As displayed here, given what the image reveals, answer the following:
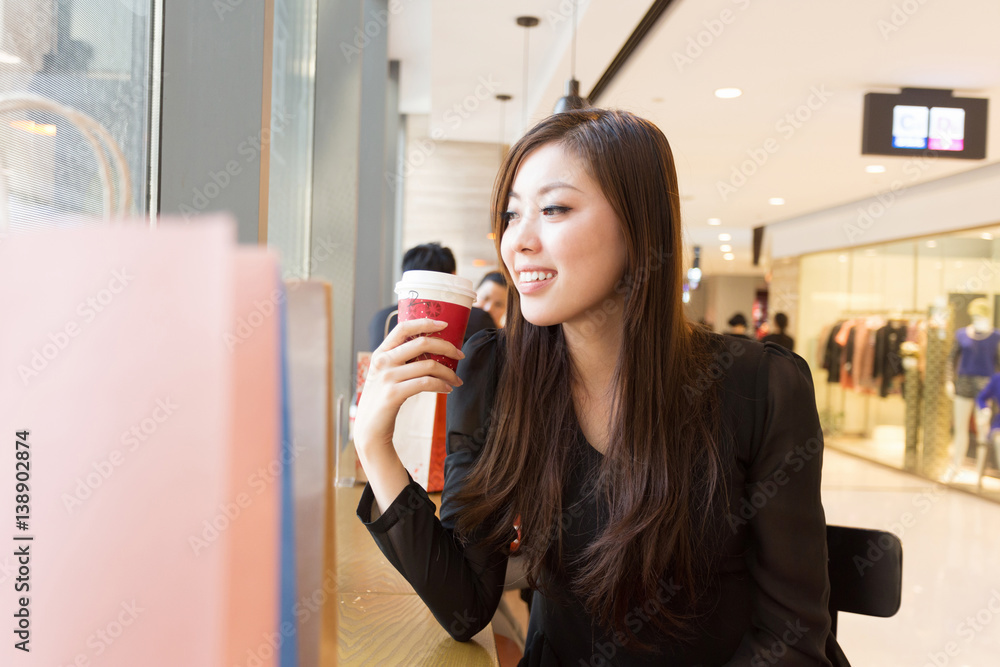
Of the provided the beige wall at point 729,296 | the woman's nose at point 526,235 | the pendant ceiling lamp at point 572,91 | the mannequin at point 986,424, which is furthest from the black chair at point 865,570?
the beige wall at point 729,296

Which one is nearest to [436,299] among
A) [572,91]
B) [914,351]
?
[572,91]

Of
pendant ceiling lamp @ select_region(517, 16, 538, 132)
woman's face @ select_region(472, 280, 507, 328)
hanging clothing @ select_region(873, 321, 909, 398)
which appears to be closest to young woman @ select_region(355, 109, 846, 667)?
pendant ceiling lamp @ select_region(517, 16, 538, 132)

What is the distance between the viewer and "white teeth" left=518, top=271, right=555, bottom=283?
1212mm

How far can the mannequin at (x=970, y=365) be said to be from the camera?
7246mm

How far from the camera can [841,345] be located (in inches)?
413

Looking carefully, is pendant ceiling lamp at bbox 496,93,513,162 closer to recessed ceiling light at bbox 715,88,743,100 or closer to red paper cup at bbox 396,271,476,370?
recessed ceiling light at bbox 715,88,743,100

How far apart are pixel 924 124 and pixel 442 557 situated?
18.0 ft

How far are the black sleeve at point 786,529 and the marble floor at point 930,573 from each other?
2621 mm

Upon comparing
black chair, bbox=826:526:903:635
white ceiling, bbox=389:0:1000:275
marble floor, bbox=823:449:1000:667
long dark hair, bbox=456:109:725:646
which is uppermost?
white ceiling, bbox=389:0:1000:275

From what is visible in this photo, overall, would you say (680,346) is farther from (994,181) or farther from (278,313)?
(994,181)

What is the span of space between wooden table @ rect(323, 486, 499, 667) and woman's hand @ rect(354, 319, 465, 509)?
3.1 inches

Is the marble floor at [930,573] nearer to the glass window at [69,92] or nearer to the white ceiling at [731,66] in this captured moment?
the white ceiling at [731,66]

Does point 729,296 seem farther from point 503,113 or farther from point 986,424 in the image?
point 503,113

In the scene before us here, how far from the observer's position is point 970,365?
24.3 feet
